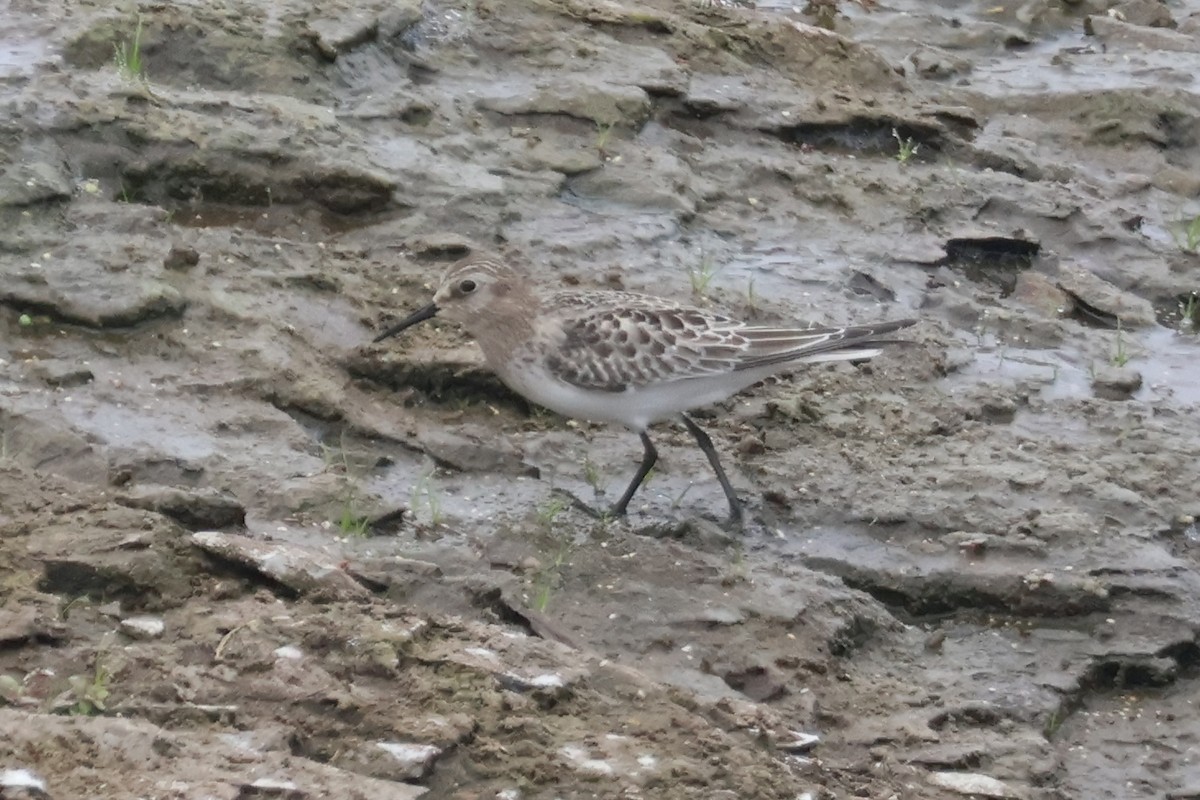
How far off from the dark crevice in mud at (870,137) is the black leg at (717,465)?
387 cm

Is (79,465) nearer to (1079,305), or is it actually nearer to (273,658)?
(273,658)

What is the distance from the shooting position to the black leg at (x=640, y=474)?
24.9 feet

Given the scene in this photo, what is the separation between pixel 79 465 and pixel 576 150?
14.1ft

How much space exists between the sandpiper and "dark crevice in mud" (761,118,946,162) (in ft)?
11.3

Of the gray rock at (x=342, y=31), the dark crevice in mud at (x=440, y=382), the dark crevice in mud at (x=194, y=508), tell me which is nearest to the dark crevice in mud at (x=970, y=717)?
the dark crevice in mud at (x=194, y=508)

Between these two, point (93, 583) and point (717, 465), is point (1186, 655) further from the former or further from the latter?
point (93, 583)

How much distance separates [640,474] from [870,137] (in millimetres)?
4523

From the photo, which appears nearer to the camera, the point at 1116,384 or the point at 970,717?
the point at 970,717

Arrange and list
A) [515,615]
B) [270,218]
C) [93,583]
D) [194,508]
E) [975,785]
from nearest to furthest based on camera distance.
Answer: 1. [93,583]
2. [975,785]
3. [194,508]
4. [515,615]
5. [270,218]

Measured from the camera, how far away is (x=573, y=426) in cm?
847

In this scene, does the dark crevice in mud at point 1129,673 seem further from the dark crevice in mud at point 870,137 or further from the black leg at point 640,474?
the dark crevice in mud at point 870,137

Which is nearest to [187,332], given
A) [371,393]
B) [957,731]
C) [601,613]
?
[371,393]

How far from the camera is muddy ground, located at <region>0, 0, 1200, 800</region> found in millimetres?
5027

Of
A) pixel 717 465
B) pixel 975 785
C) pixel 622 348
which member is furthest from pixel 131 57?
pixel 975 785
